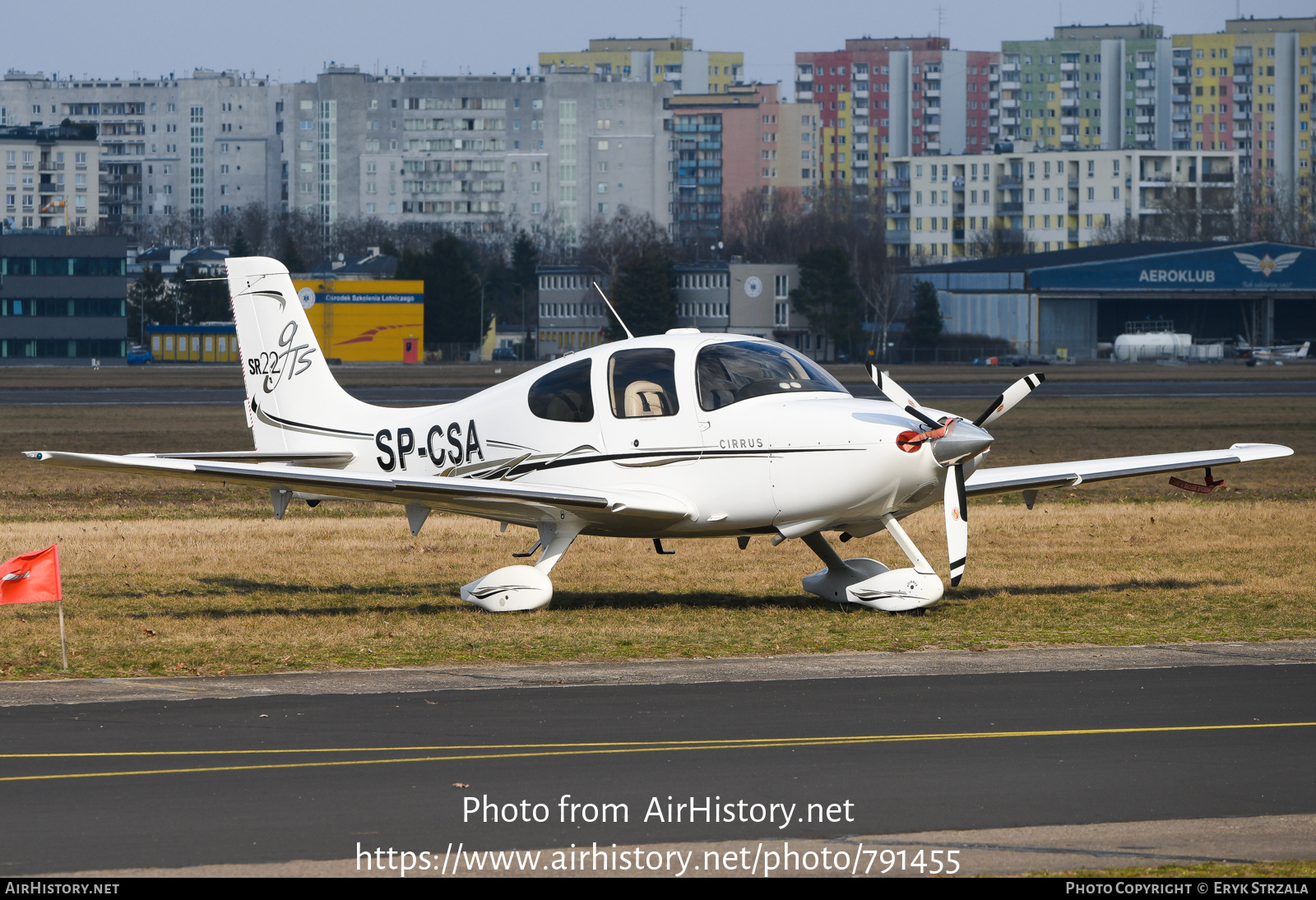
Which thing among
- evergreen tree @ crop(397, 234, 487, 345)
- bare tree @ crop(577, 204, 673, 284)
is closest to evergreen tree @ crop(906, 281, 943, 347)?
bare tree @ crop(577, 204, 673, 284)

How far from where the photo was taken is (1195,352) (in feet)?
404

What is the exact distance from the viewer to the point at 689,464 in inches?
564

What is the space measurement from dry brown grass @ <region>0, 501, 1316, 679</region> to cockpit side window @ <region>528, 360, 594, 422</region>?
186 cm

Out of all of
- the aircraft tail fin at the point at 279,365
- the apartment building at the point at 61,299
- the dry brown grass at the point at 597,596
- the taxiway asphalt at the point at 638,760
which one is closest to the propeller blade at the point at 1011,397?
the dry brown grass at the point at 597,596

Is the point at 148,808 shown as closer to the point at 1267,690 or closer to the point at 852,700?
the point at 852,700

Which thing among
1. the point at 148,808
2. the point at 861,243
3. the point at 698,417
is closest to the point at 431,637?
the point at 698,417

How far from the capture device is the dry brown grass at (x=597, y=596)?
1325 cm

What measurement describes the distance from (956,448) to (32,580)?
24.6 ft

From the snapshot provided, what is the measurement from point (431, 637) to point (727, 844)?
668 centimetres

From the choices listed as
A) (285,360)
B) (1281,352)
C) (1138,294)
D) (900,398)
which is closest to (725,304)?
(1138,294)

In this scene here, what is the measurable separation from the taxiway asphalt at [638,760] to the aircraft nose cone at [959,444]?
2.11m

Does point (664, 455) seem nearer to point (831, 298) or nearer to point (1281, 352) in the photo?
Result: point (1281, 352)

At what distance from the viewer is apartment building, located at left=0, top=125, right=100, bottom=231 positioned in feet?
605

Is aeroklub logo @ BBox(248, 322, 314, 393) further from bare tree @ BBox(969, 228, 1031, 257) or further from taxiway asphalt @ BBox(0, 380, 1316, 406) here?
bare tree @ BBox(969, 228, 1031, 257)
